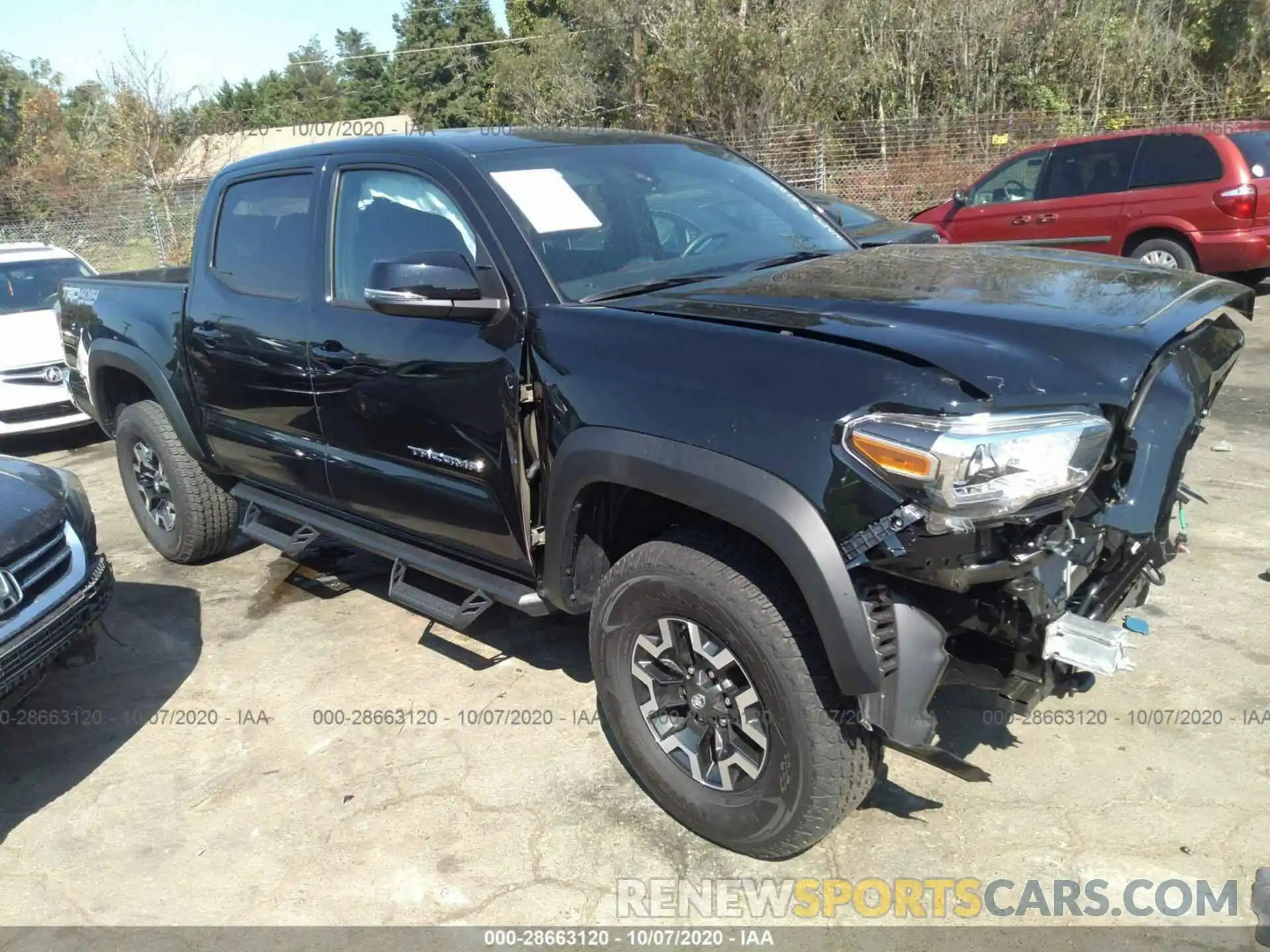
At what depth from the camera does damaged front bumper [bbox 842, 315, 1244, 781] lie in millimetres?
2219

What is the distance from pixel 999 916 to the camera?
102 inches

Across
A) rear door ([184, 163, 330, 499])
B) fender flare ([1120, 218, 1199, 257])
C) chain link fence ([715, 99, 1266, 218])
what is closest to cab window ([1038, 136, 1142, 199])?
fender flare ([1120, 218, 1199, 257])

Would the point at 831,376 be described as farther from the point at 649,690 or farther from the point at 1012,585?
the point at 649,690

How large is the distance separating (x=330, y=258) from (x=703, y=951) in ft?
8.84

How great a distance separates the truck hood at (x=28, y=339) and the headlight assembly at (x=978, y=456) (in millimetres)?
7549

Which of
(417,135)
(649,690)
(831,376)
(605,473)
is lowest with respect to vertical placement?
(649,690)

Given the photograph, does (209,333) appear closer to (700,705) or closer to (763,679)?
(700,705)

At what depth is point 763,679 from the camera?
8.36 feet

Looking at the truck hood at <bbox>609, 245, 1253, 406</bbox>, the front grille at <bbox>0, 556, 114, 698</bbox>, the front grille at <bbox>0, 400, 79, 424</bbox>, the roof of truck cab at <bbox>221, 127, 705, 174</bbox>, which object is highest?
the roof of truck cab at <bbox>221, 127, 705, 174</bbox>

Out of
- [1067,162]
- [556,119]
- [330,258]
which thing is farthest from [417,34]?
[330,258]

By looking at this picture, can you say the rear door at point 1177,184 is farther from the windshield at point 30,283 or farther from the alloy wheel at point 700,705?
the windshield at point 30,283

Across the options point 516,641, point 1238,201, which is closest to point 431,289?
point 516,641

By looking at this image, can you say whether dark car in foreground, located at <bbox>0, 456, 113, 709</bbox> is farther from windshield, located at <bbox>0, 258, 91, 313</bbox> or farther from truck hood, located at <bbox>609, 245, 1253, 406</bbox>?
windshield, located at <bbox>0, 258, 91, 313</bbox>

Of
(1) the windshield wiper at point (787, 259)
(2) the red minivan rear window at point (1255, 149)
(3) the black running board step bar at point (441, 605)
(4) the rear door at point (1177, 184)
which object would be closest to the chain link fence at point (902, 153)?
(4) the rear door at point (1177, 184)
